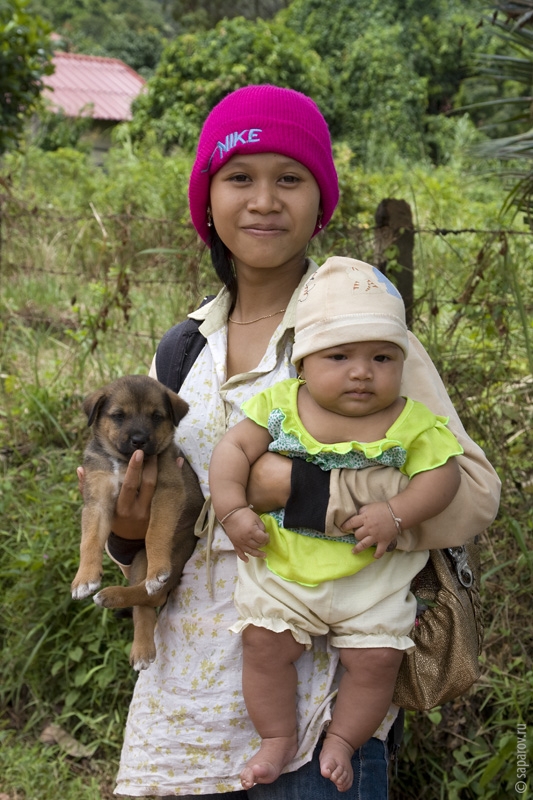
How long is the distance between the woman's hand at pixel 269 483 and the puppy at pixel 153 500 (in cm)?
45

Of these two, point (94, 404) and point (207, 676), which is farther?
point (94, 404)

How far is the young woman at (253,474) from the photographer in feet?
6.73

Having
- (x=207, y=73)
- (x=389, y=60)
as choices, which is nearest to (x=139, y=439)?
(x=207, y=73)

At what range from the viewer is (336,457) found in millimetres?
1962

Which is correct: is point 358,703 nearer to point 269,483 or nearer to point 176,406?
point 269,483

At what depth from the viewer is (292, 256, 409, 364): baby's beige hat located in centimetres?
195

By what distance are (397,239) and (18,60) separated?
18.5 feet

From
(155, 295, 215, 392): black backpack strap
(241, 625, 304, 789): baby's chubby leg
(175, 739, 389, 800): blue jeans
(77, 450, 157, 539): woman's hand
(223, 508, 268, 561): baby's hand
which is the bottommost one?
(175, 739, 389, 800): blue jeans

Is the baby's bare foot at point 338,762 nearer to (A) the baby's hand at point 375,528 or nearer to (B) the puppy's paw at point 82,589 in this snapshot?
(A) the baby's hand at point 375,528

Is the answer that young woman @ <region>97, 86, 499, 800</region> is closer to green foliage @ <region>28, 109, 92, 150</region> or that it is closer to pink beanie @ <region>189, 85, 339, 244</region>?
pink beanie @ <region>189, 85, 339, 244</region>

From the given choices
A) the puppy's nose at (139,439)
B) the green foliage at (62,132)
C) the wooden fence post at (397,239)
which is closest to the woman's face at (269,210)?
the puppy's nose at (139,439)

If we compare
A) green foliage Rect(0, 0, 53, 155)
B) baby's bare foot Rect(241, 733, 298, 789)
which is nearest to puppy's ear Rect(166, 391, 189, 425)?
baby's bare foot Rect(241, 733, 298, 789)

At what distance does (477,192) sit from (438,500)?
33.6 feet

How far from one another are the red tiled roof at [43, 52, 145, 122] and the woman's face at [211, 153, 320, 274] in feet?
85.4
